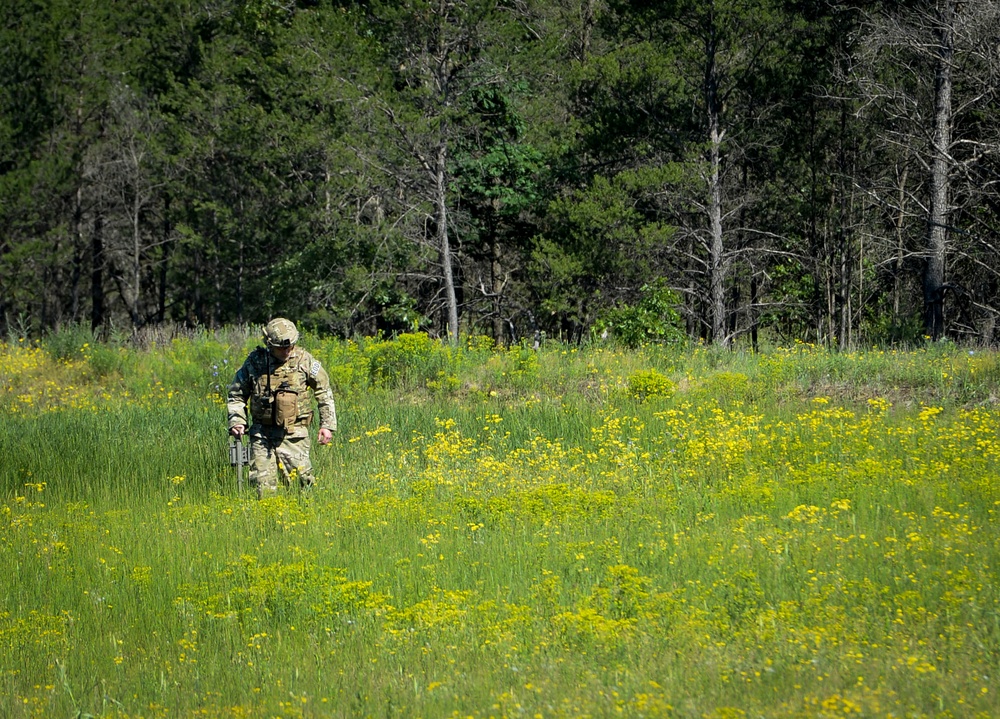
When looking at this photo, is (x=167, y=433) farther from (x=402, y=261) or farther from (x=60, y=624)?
(x=402, y=261)

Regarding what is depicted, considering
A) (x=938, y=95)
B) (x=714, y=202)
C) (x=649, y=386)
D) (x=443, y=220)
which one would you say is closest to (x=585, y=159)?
(x=714, y=202)

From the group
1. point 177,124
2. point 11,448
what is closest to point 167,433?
point 11,448

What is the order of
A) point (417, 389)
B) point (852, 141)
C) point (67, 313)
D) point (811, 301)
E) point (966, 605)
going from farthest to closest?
1. point (67, 313)
2. point (811, 301)
3. point (852, 141)
4. point (417, 389)
5. point (966, 605)

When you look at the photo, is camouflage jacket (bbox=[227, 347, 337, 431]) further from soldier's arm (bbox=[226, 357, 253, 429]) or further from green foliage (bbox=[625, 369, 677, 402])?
green foliage (bbox=[625, 369, 677, 402])

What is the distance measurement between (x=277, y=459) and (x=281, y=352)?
1.04 metres

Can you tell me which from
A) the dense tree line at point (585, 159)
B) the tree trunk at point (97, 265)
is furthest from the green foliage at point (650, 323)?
the tree trunk at point (97, 265)

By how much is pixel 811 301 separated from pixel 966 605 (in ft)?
74.9

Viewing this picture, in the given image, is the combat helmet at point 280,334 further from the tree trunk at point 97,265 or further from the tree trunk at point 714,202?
the tree trunk at point 97,265

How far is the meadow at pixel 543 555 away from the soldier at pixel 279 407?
0.42 m

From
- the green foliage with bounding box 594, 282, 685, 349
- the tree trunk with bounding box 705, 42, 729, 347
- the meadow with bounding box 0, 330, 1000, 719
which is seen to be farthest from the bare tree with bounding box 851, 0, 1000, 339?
the meadow with bounding box 0, 330, 1000, 719

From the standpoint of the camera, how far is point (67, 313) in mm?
48594

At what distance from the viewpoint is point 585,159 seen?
90.1 ft

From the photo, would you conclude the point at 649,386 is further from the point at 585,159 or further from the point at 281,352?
Answer: the point at 585,159

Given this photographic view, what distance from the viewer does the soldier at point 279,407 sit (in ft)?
33.2
